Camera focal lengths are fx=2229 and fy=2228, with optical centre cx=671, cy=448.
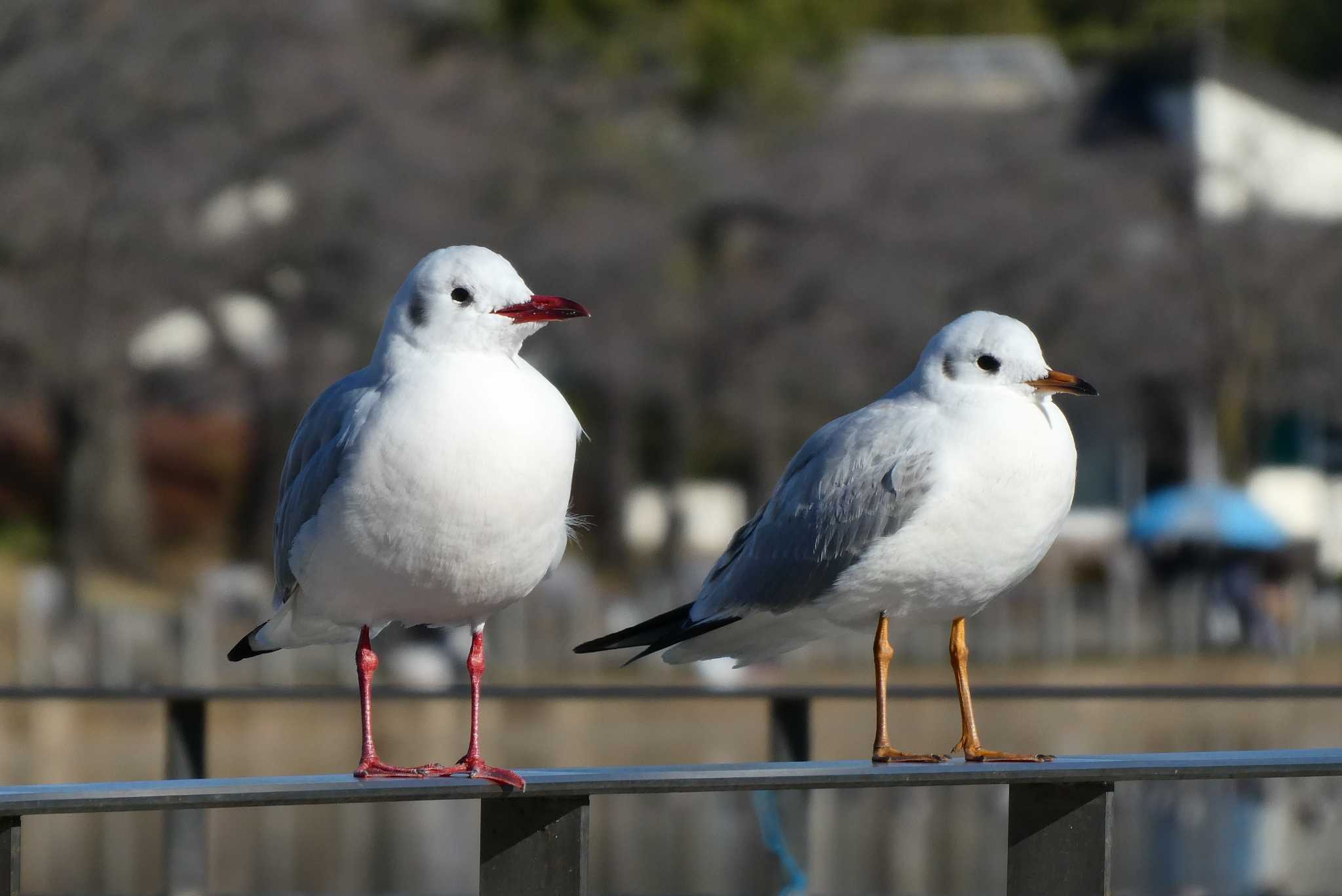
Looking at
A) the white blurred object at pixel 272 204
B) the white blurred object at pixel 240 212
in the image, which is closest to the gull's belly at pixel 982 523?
the white blurred object at pixel 240 212

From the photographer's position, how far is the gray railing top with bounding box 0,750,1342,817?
144 inches

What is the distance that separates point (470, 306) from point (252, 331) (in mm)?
21504

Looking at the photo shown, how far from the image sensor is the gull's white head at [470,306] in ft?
13.8

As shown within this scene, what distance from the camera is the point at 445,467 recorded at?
13.5ft

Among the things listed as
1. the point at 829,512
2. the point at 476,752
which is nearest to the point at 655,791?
the point at 476,752

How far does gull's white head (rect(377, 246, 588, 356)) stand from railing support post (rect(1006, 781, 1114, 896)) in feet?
4.25

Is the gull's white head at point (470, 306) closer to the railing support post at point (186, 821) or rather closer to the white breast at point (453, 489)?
the white breast at point (453, 489)

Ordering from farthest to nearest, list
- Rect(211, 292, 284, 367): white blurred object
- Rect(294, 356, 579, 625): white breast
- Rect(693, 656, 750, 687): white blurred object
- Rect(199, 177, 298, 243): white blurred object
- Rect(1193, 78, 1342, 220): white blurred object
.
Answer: Rect(1193, 78, 1342, 220): white blurred object
Rect(211, 292, 284, 367): white blurred object
Rect(199, 177, 298, 243): white blurred object
Rect(693, 656, 750, 687): white blurred object
Rect(294, 356, 579, 625): white breast

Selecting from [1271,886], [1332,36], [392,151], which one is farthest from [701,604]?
[1332,36]

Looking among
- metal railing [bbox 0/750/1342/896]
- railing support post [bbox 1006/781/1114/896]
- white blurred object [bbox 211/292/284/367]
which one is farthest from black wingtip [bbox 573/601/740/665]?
white blurred object [bbox 211/292/284/367]

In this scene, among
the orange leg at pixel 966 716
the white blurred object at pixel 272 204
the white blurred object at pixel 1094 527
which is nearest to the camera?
the orange leg at pixel 966 716

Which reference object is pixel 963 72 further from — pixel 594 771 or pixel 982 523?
pixel 594 771

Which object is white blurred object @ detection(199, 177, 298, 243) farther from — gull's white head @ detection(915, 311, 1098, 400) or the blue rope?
gull's white head @ detection(915, 311, 1098, 400)

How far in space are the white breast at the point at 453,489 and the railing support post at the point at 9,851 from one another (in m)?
0.83
